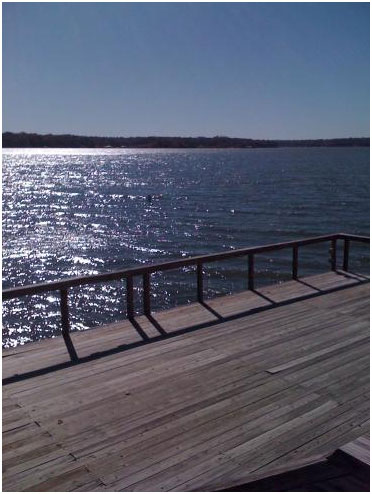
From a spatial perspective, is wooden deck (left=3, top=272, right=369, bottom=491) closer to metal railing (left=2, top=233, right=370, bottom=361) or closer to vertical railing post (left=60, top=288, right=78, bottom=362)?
vertical railing post (left=60, top=288, right=78, bottom=362)

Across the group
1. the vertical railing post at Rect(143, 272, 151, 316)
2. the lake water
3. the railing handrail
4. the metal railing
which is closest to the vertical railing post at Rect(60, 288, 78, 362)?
the metal railing

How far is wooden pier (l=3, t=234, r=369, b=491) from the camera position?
4145 millimetres

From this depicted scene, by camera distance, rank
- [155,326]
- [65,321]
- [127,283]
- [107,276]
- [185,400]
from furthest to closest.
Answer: [127,283] → [155,326] → [107,276] → [65,321] → [185,400]

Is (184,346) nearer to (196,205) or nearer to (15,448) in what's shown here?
(15,448)

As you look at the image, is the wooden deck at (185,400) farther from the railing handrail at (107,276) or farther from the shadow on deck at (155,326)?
the railing handrail at (107,276)

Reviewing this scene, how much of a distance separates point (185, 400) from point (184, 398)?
4cm

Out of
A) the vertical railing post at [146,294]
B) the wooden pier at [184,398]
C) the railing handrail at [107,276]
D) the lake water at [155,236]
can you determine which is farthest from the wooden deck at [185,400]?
the lake water at [155,236]

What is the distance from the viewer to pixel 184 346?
666 centimetres

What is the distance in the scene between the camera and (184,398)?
5.29 m

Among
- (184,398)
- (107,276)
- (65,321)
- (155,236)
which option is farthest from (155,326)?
(155,236)

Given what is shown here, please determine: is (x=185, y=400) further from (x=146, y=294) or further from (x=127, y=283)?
(x=146, y=294)

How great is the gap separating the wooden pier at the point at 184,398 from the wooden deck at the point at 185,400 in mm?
12

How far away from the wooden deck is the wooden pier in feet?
0.04

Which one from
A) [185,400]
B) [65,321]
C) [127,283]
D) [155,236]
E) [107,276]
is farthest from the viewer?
[155,236]
